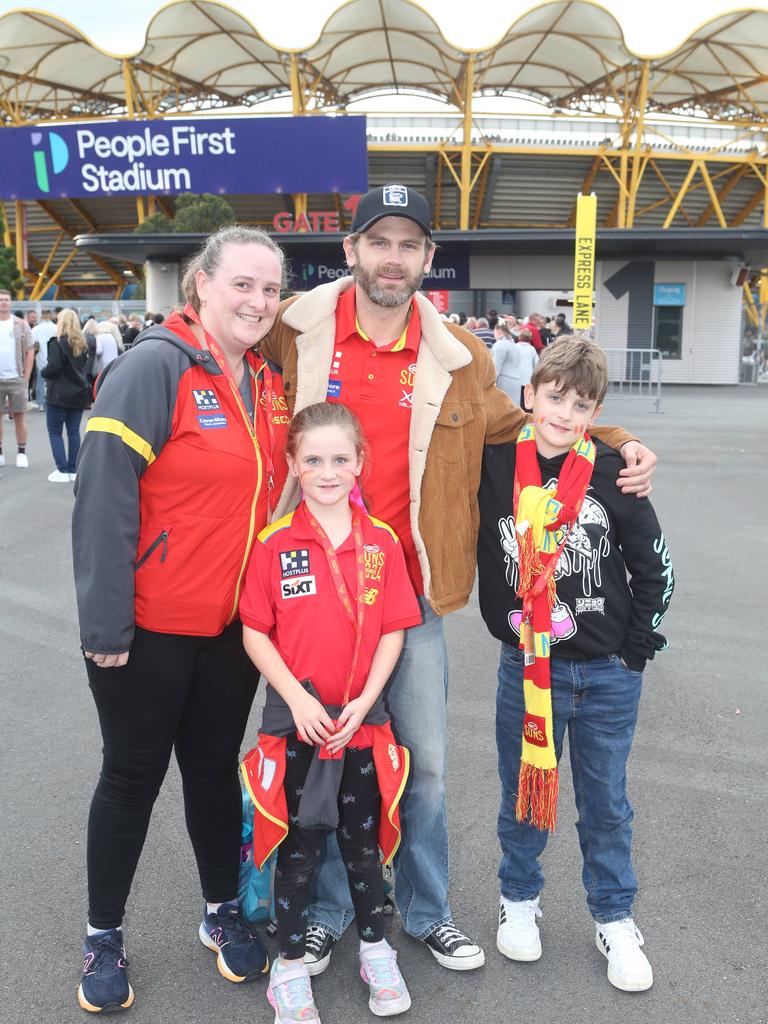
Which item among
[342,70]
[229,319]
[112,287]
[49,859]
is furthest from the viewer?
[112,287]

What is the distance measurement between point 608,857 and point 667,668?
2383mm

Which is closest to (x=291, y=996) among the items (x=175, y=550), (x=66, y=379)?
(x=175, y=550)

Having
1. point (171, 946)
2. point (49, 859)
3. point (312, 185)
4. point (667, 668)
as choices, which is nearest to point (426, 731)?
point (171, 946)

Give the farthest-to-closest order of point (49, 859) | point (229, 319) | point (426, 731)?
point (49, 859)
point (426, 731)
point (229, 319)

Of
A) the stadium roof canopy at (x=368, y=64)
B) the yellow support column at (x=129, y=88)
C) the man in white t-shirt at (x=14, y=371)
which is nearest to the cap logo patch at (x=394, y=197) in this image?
the man in white t-shirt at (x=14, y=371)

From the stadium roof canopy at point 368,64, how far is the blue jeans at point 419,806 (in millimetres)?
32116

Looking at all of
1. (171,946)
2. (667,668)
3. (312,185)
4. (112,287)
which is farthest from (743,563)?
(112,287)

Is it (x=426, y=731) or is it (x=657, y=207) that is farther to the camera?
(x=657, y=207)

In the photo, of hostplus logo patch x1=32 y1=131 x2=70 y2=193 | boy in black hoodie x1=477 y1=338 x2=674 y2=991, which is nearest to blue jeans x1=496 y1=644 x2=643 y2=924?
boy in black hoodie x1=477 y1=338 x2=674 y2=991

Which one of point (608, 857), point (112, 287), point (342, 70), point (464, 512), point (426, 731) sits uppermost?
point (342, 70)

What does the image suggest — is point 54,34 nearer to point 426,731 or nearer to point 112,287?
point 112,287

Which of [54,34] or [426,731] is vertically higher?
[54,34]

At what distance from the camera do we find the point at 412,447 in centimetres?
249

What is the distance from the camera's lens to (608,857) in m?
2.53
